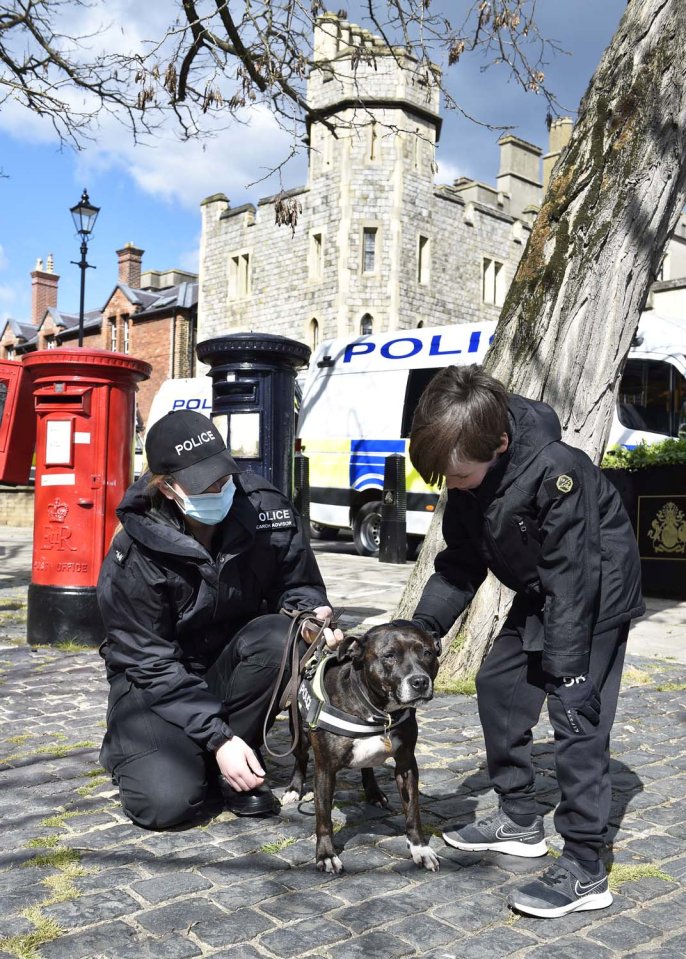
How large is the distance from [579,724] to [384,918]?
0.81 m

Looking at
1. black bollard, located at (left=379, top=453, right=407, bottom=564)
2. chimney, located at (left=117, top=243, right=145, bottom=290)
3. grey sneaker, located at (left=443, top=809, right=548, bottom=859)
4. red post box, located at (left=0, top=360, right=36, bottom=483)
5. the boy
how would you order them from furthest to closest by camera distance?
chimney, located at (left=117, top=243, right=145, bottom=290) → black bollard, located at (left=379, top=453, right=407, bottom=564) → red post box, located at (left=0, top=360, right=36, bottom=483) → grey sneaker, located at (left=443, top=809, right=548, bottom=859) → the boy

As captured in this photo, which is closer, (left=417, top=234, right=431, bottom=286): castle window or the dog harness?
the dog harness

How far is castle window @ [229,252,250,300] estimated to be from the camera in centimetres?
3616

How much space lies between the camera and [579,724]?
278cm

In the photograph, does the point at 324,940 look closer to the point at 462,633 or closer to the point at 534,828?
the point at 534,828

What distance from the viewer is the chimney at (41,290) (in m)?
56.8

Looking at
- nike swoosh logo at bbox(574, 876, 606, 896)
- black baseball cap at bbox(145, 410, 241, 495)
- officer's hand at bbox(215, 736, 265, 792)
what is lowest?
nike swoosh logo at bbox(574, 876, 606, 896)

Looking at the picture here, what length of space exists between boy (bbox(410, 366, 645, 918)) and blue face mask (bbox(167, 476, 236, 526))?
34.1 inches

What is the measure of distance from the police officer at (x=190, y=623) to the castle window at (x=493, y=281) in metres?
33.6

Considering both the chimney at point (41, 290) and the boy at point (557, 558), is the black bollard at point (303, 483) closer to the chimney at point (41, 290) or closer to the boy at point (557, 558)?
the boy at point (557, 558)

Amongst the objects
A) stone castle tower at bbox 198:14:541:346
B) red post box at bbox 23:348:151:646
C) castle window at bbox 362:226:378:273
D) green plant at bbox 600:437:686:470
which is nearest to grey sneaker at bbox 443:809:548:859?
red post box at bbox 23:348:151:646

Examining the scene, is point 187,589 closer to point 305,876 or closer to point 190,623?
point 190,623

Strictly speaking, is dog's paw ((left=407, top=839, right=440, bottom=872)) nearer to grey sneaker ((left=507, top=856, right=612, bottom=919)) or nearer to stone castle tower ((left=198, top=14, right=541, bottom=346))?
grey sneaker ((left=507, top=856, right=612, bottom=919))

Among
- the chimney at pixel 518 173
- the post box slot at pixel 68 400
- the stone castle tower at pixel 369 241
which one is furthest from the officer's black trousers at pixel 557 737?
the chimney at pixel 518 173
